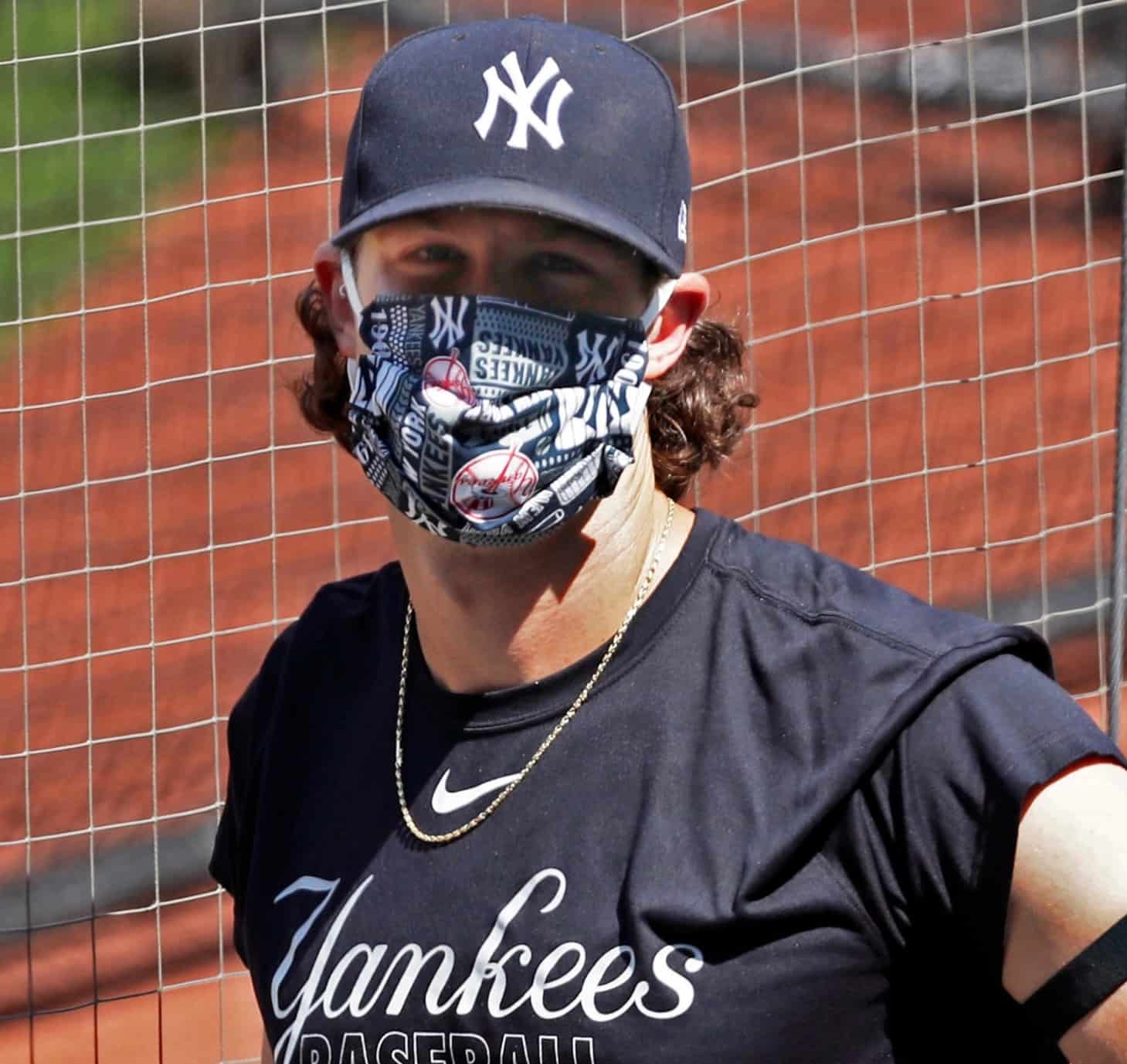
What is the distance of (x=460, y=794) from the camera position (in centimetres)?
177

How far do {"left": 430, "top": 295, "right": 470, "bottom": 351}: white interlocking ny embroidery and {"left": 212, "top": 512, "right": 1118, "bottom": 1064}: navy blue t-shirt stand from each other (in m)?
0.30

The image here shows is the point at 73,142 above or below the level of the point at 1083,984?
below

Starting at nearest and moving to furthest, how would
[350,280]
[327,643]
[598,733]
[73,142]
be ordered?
[598,733] < [350,280] < [327,643] < [73,142]

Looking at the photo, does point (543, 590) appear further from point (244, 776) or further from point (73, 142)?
point (73, 142)

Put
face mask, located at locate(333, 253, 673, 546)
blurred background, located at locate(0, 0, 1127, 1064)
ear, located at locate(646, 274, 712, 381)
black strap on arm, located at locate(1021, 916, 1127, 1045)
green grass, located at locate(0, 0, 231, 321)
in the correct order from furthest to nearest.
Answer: green grass, located at locate(0, 0, 231, 321) → blurred background, located at locate(0, 0, 1127, 1064) → ear, located at locate(646, 274, 712, 381) → face mask, located at locate(333, 253, 673, 546) → black strap on arm, located at locate(1021, 916, 1127, 1045)

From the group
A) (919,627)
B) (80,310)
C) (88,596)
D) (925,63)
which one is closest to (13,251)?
(80,310)

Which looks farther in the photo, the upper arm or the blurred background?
the blurred background

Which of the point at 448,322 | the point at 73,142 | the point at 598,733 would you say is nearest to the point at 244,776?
the point at 598,733

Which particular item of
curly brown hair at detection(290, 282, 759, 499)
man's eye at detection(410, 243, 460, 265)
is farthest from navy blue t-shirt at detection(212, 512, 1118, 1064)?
man's eye at detection(410, 243, 460, 265)

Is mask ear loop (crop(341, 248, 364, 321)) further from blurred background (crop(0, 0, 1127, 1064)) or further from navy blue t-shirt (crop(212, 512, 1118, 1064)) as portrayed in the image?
blurred background (crop(0, 0, 1127, 1064))

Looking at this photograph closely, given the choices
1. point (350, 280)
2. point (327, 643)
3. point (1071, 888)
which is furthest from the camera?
point (327, 643)

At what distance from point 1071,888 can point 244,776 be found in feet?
2.99

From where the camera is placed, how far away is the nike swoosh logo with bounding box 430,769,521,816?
1750 mm

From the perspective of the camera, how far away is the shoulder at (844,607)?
1.61 meters
